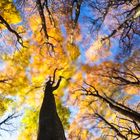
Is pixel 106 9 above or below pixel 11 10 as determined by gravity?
below

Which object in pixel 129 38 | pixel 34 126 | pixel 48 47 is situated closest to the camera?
pixel 129 38

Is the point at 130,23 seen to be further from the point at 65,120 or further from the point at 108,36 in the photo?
the point at 65,120

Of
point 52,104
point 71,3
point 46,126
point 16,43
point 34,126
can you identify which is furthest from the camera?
point 34,126

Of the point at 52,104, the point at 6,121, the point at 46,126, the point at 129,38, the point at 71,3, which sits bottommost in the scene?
the point at 46,126

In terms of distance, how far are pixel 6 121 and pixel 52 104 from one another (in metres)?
5.46

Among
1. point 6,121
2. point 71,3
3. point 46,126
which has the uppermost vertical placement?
point 71,3

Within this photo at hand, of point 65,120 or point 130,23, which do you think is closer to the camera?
point 130,23

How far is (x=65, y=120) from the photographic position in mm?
18672

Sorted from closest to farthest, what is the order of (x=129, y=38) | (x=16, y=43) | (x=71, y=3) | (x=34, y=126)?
(x=71, y=3), (x=129, y=38), (x=16, y=43), (x=34, y=126)

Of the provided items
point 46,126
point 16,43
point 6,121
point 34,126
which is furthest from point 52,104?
point 34,126

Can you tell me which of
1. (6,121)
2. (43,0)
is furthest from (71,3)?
Result: (6,121)

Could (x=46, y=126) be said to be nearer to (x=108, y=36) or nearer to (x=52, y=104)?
(x=52, y=104)

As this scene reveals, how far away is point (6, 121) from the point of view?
51.2 feet

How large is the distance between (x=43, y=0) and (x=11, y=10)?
238 cm
